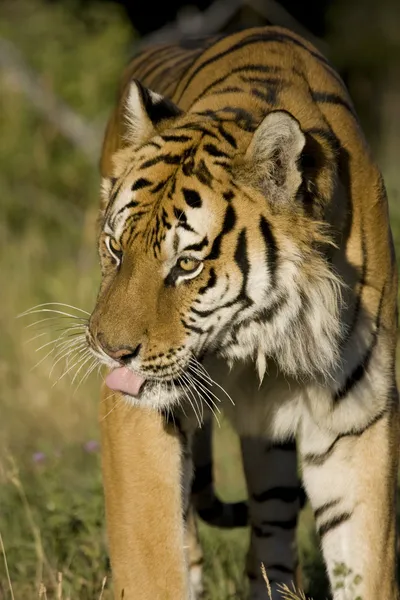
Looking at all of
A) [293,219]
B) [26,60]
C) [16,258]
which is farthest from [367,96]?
[293,219]

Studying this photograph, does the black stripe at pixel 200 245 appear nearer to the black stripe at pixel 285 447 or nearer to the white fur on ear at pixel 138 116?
the white fur on ear at pixel 138 116

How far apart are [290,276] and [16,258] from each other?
4733mm

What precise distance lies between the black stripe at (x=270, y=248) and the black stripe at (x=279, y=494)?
4.16 feet

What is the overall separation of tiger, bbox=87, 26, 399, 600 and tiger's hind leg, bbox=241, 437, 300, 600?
575 millimetres

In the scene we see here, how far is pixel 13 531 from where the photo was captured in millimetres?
4227

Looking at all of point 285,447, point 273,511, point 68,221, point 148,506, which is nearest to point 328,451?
point 148,506

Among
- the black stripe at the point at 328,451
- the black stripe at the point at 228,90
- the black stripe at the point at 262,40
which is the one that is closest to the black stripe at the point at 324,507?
the black stripe at the point at 328,451

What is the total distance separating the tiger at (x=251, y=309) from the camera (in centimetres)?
292

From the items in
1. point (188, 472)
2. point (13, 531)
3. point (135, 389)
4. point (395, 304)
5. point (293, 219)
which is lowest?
point (13, 531)

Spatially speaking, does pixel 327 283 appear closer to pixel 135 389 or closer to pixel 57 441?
pixel 135 389

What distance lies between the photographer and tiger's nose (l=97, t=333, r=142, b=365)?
2.88m

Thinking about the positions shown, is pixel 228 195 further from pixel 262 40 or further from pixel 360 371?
pixel 262 40

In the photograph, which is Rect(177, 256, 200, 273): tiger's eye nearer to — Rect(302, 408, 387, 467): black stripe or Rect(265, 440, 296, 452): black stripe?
Rect(302, 408, 387, 467): black stripe

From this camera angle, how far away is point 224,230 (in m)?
2.94
